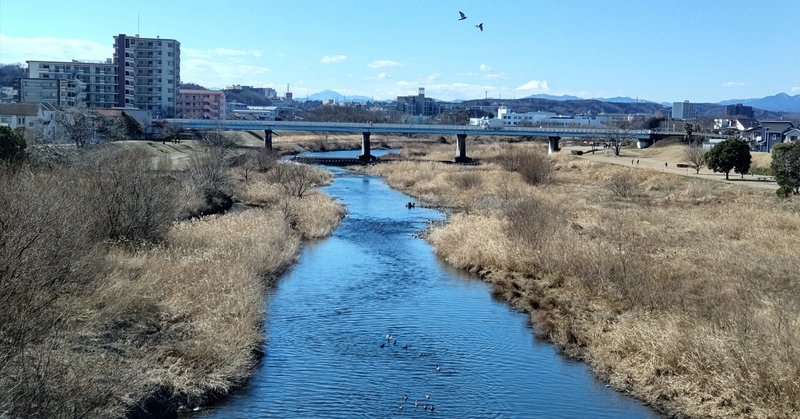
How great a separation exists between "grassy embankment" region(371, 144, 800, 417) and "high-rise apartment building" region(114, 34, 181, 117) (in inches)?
2634

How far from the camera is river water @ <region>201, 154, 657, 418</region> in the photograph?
13.6 metres

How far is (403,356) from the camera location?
16.2m

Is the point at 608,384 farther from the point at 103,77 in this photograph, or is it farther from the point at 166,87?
the point at 166,87

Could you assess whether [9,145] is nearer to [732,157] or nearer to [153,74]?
[732,157]

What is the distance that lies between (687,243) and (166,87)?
3351 inches

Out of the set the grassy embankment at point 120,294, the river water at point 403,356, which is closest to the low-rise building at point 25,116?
the grassy embankment at point 120,294

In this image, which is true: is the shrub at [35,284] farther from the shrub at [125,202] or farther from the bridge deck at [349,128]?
the bridge deck at [349,128]

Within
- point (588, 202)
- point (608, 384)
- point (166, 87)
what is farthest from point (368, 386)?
point (166, 87)

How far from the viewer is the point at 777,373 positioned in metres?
12.2

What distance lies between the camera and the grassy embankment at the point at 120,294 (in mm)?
10727

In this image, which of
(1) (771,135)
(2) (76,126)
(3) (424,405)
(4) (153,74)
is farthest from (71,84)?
(3) (424,405)

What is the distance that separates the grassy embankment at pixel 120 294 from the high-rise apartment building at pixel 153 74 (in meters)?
73.5

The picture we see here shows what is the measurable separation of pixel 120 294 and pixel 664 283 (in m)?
12.8

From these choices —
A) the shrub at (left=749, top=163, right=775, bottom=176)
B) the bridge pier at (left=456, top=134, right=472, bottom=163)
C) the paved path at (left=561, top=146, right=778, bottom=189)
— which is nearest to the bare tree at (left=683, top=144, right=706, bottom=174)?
the paved path at (left=561, top=146, right=778, bottom=189)
